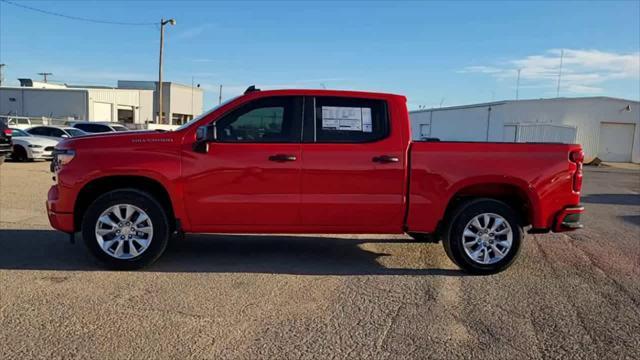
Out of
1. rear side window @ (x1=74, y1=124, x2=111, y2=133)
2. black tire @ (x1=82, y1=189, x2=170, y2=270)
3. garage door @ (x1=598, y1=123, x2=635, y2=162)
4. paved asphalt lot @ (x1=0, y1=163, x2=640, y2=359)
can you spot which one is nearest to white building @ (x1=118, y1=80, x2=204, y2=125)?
rear side window @ (x1=74, y1=124, x2=111, y2=133)

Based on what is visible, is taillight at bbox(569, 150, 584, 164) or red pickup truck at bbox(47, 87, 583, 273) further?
taillight at bbox(569, 150, 584, 164)

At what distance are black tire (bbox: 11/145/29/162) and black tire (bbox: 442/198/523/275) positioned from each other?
18.1 meters

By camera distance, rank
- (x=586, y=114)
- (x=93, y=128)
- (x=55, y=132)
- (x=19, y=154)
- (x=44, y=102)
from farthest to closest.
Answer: (x=44, y=102) < (x=586, y=114) < (x=93, y=128) < (x=55, y=132) < (x=19, y=154)

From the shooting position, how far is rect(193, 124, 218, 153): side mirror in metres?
5.39

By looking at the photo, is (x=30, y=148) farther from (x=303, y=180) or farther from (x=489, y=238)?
(x=489, y=238)

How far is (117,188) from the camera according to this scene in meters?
5.62

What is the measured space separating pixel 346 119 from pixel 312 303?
6.79 feet

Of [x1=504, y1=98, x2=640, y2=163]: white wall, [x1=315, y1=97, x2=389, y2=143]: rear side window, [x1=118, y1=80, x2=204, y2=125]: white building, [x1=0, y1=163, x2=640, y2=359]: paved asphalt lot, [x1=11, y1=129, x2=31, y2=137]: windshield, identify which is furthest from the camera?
[x1=118, y1=80, x2=204, y2=125]: white building

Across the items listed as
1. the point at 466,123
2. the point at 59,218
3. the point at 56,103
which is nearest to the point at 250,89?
the point at 59,218

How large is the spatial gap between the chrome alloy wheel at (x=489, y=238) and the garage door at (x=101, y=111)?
49606mm

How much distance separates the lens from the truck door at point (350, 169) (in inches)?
217

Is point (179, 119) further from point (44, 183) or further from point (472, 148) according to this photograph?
point (472, 148)

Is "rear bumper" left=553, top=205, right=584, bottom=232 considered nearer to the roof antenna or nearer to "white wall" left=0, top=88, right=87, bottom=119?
the roof antenna

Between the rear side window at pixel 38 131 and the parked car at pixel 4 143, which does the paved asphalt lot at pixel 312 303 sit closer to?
the parked car at pixel 4 143
